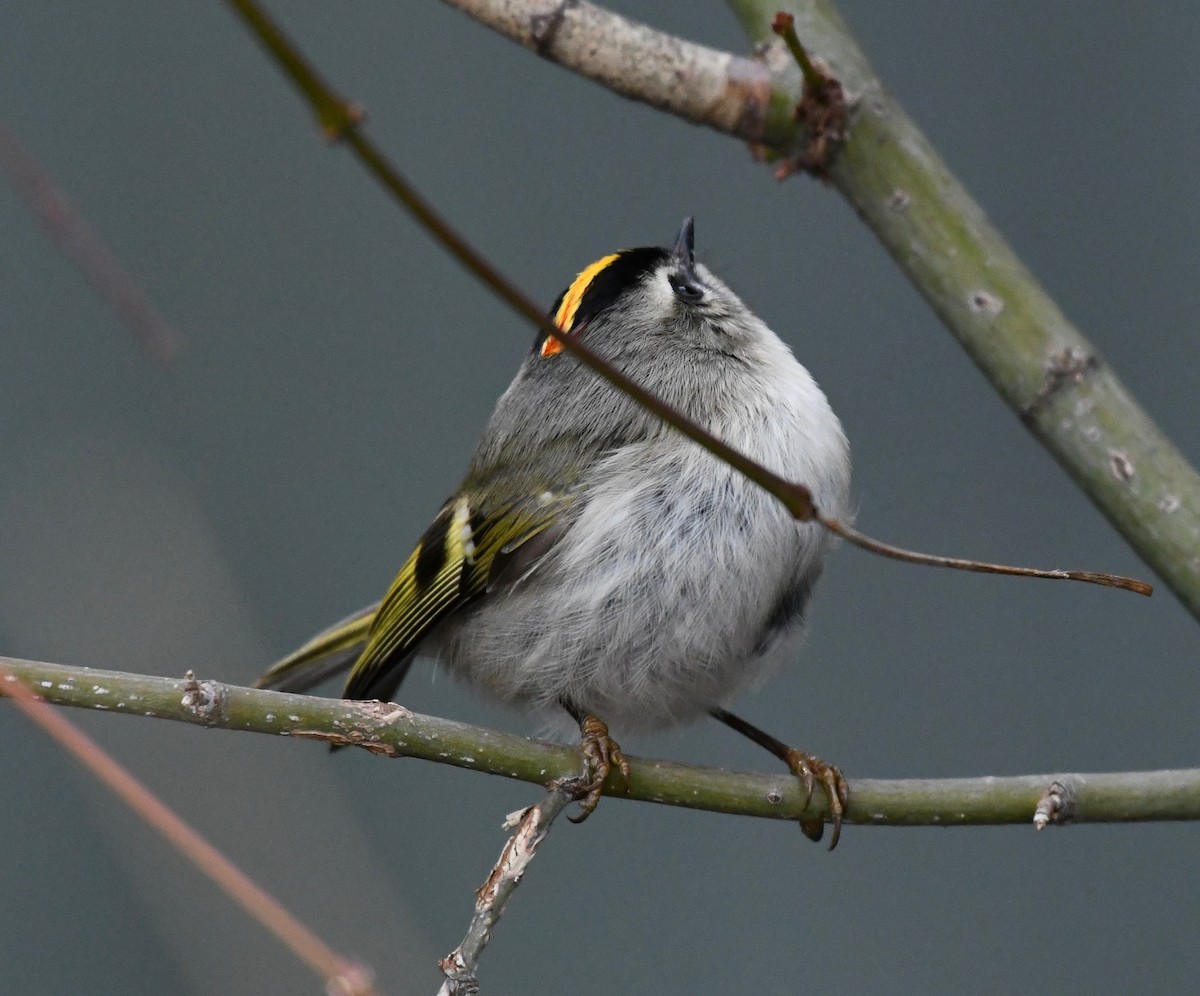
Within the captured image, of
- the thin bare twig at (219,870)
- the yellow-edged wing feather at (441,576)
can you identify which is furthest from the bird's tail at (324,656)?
the thin bare twig at (219,870)

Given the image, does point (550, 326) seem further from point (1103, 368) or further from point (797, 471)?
point (797, 471)

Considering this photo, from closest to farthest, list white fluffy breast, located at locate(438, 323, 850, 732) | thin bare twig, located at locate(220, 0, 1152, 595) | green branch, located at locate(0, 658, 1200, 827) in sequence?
thin bare twig, located at locate(220, 0, 1152, 595)
green branch, located at locate(0, 658, 1200, 827)
white fluffy breast, located at locate(438, 323, 850, 732)

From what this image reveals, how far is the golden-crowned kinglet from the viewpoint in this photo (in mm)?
1452

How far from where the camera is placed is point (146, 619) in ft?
5.05

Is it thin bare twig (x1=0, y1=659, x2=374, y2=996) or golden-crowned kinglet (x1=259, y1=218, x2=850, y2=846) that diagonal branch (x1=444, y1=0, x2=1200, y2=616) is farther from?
thin bare twig (x1=0, y1=659, x2=374, y2=996)

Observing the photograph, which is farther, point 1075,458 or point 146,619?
point 146,619

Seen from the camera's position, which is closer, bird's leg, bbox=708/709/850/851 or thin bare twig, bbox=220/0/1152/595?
thin bare twig, bbox=220/0/1152/595

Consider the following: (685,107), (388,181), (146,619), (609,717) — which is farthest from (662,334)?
(388,181)

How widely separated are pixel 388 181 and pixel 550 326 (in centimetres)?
13

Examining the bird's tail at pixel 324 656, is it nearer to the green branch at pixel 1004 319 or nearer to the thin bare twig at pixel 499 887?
the thin bare twig at pixel 499 887

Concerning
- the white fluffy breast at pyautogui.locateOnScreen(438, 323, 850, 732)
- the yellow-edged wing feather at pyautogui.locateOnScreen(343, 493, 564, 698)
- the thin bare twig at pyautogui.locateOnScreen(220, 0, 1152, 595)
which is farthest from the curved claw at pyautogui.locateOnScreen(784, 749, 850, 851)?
the thin bare twig at pyautogui.locateOnScreen(220, 0, 1152, 595)

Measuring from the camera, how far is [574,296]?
167 cm

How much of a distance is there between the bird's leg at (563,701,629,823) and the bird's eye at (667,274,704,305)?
0.53 meters

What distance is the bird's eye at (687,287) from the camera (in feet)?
5.38
